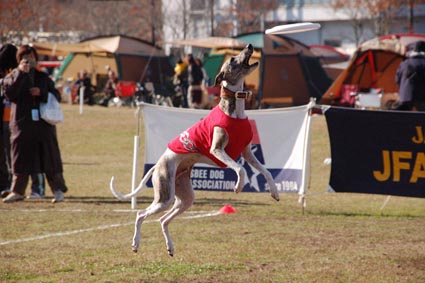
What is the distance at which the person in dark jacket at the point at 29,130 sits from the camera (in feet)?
46.3

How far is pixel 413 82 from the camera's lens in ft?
56.6

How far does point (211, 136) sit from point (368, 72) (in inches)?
978

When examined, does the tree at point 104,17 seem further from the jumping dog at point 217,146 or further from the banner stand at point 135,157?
the jumping dog at point 217,146

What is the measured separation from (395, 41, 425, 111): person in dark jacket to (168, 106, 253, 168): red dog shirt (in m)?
10.1

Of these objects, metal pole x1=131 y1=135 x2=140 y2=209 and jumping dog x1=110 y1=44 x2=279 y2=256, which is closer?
jumping dog x1=110 y1=44 x2=279 y2=256

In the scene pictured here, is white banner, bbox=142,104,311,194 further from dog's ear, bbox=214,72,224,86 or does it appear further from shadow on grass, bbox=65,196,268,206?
dog's ear, bbox=214,72,224,86

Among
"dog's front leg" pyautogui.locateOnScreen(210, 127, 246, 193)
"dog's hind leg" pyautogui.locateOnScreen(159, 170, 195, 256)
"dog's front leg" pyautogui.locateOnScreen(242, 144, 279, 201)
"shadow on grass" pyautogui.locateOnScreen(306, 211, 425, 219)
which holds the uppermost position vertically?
"dog's front leg" pyautogui.locateOnScreen(210, 127, 246, 193)

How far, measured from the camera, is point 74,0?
61.4 meters

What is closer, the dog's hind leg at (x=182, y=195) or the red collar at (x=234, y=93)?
the red collar at (x=234, y=93)

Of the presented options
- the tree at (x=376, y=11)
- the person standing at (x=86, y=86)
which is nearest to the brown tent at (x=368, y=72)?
the person standing at (x=86, y=86)

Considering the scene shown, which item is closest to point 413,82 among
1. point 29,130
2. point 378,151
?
point 378,151

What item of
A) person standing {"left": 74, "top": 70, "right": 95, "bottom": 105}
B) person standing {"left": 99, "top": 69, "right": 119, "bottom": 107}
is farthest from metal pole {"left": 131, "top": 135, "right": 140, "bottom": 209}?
person standing {"left": 74, "top": 70, "right": 95, "bottom": 105}

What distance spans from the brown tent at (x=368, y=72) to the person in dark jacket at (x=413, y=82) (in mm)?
12820

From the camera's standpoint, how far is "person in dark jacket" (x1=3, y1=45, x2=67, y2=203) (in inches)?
555
